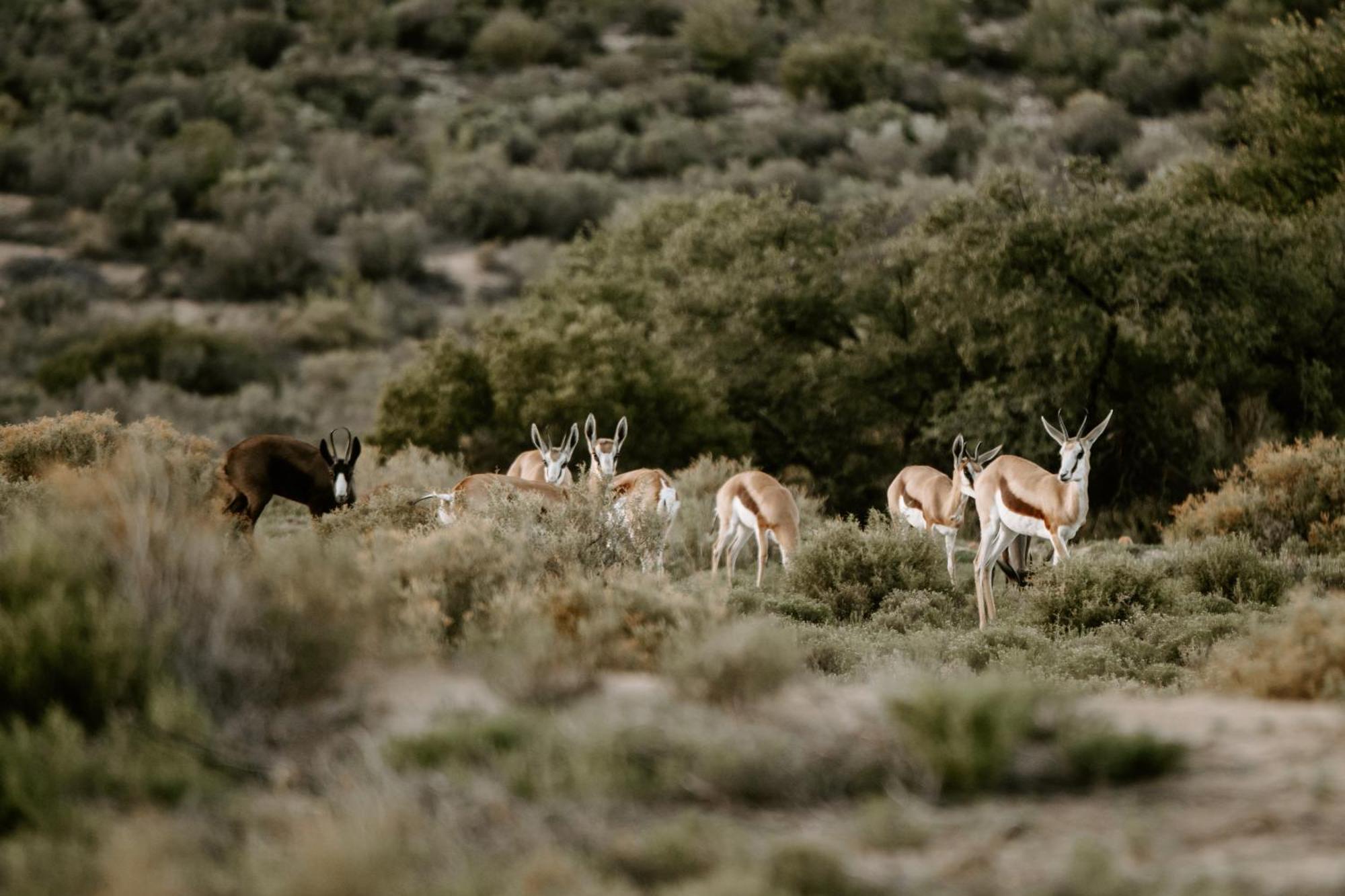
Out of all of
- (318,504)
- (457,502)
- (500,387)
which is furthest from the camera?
(500,387)

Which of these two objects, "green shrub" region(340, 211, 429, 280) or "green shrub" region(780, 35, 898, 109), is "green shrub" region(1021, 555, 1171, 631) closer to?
"green shrub" region(340, 211, 429, 280)

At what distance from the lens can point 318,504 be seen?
14.8 m

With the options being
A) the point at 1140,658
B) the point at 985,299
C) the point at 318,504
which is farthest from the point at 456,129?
the point at 1140,658

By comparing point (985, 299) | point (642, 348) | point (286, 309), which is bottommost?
point (286, 309)

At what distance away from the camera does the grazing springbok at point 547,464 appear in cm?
1580

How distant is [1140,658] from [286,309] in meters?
36.0

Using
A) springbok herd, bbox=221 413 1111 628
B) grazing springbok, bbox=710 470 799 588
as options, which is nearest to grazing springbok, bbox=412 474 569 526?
springbok herd, bbox=221 413 1111 628

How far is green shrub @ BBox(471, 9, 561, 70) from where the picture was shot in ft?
232

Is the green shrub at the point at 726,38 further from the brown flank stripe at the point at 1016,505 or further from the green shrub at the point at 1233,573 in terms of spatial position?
the green shrub at the point at 1233,573

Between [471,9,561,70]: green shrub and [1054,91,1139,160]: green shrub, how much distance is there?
27852mm

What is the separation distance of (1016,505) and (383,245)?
1432 inches

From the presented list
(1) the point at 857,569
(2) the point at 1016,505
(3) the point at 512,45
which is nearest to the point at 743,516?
(1) the point at 857,569

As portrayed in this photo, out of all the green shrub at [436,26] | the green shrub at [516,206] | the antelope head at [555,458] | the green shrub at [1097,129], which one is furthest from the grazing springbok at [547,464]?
the green shrub at [436,26]

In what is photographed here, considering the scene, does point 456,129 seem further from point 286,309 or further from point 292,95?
point 286,309
